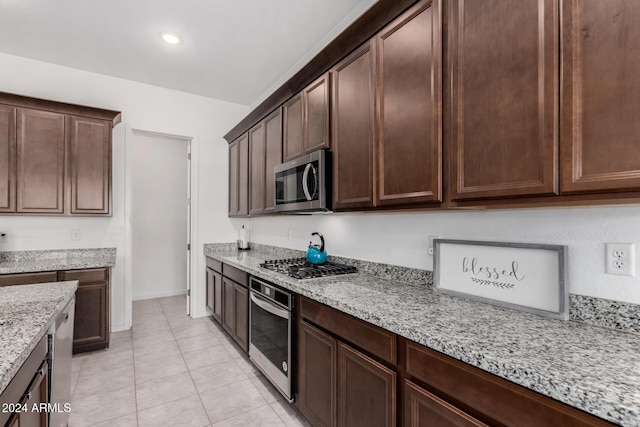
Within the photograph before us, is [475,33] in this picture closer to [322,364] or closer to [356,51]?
[356,51]

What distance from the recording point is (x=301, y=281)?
1.95 meters

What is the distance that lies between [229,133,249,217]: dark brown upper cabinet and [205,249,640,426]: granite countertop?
231 cm

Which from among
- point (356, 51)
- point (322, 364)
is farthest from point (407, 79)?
point (322, 364)

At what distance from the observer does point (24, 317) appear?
1.18 metres

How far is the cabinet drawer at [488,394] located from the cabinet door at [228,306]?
2271mm

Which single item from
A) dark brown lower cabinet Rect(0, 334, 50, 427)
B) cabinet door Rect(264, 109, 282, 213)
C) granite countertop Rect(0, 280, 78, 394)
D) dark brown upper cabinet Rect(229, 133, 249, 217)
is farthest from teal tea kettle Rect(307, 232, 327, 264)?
dark brown lower cabinet Rect(0, 334, 50, 427)

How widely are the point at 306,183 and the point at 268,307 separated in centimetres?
94

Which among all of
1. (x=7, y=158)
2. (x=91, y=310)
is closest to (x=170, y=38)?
(x=7, y=158)

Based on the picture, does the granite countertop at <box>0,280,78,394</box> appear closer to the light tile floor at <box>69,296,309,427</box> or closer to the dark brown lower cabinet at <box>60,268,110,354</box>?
the light tile floor at <box>69,296,309,427</box>

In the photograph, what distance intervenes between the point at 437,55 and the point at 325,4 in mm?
1384

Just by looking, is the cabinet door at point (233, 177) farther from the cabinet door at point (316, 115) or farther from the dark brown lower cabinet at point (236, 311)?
the cabinet door at point (316, 115)

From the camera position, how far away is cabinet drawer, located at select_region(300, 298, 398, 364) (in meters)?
1.26

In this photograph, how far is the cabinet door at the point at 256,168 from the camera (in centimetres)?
321

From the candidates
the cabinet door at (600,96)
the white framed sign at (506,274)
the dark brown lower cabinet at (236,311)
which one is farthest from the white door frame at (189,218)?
the cabinet door at (600,96)
